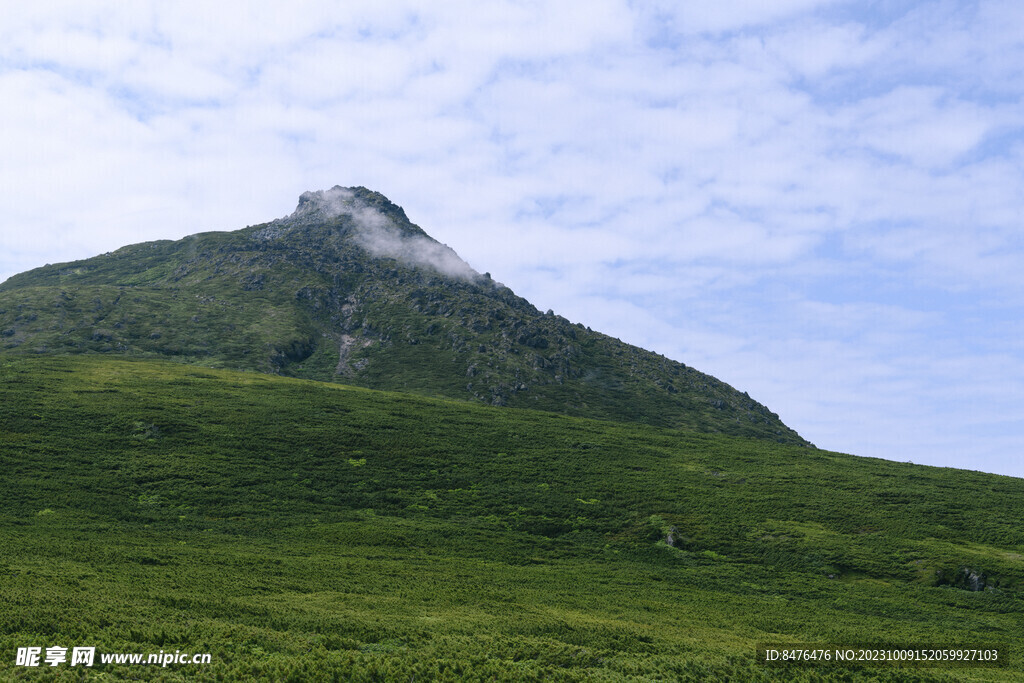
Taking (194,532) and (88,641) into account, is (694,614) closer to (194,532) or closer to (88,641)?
(88,641)

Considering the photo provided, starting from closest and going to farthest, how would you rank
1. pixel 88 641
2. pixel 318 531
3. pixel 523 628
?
pixel 88 641
pixel 523 628
pixel 318 531

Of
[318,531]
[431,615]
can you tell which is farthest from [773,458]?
[431,615]

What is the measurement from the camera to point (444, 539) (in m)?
70.6

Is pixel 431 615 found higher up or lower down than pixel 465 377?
lower down

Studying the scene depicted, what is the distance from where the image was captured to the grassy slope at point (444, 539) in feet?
119

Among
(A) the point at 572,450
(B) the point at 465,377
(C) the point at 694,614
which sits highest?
(B) the point at 465,377

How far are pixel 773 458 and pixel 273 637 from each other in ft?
329

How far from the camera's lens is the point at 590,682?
31984 mm

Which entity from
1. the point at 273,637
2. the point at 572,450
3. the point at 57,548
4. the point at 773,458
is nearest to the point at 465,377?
the point at 572,450

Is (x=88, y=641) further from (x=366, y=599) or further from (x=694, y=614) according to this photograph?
(x=694, y=614)

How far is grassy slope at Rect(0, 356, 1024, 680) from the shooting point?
36.2 metres

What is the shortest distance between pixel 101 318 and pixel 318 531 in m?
144

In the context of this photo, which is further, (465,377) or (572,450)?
(465,377)

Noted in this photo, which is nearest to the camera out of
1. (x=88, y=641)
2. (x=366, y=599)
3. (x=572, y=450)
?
(x=88, y=641)
